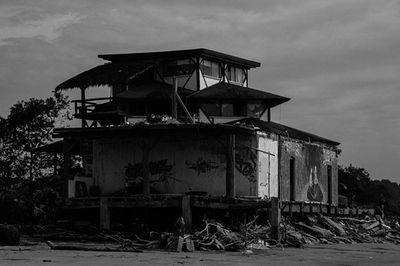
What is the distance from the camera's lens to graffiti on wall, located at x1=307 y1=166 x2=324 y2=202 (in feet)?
149

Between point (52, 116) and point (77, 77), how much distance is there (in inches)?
188

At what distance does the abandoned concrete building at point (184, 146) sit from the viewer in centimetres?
3781

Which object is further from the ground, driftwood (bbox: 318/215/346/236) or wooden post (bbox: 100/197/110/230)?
wooden post (bbox: 100/197/110/230)

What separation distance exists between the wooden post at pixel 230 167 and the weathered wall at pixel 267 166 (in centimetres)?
283

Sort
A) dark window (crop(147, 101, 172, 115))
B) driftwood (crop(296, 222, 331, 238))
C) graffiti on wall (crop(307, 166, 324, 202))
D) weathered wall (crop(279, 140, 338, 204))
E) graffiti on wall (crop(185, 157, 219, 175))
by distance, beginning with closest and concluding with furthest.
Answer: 1. driftwood (crop(296, 222, 331, 238))
2. graffiti on wall (crop(185, 157, 219, 175))
3. weathered wall (crop(279, 140, 338, 204))
4. graffiti on wall (crop(307, 166, 324, 202))
5. dark window (crop(147, 101, 172, 115))

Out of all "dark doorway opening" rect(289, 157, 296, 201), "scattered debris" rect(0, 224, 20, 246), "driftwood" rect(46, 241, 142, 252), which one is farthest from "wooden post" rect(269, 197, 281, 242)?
"scattered debris" rect(0, 224, 20, 246)

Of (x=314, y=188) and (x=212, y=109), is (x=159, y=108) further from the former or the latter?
(x=314, y=188)

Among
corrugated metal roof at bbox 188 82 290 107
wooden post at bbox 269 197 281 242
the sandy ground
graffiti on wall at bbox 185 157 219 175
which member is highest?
corrugated metal roof at bbox 188 82 290 107

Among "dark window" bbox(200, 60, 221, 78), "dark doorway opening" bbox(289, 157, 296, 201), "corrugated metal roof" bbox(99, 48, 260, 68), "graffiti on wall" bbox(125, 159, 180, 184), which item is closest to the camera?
"graffiti on wall" bbox(125, 159, 180, 184)

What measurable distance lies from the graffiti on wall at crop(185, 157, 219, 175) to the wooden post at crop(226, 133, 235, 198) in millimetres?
2260

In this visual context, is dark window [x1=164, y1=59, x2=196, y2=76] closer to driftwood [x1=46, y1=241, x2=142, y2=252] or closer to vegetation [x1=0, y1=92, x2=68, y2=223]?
vegetation [x1=0, y1=92, x2=68, y2=223]

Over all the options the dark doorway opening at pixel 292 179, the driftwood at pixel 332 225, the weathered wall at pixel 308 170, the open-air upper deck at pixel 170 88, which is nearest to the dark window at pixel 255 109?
the open-air upper deck at pixel 170 88

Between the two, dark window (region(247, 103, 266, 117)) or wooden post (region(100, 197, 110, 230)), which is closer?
wooden post (region(100, 197, 110, 230))

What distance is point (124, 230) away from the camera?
123 ft
